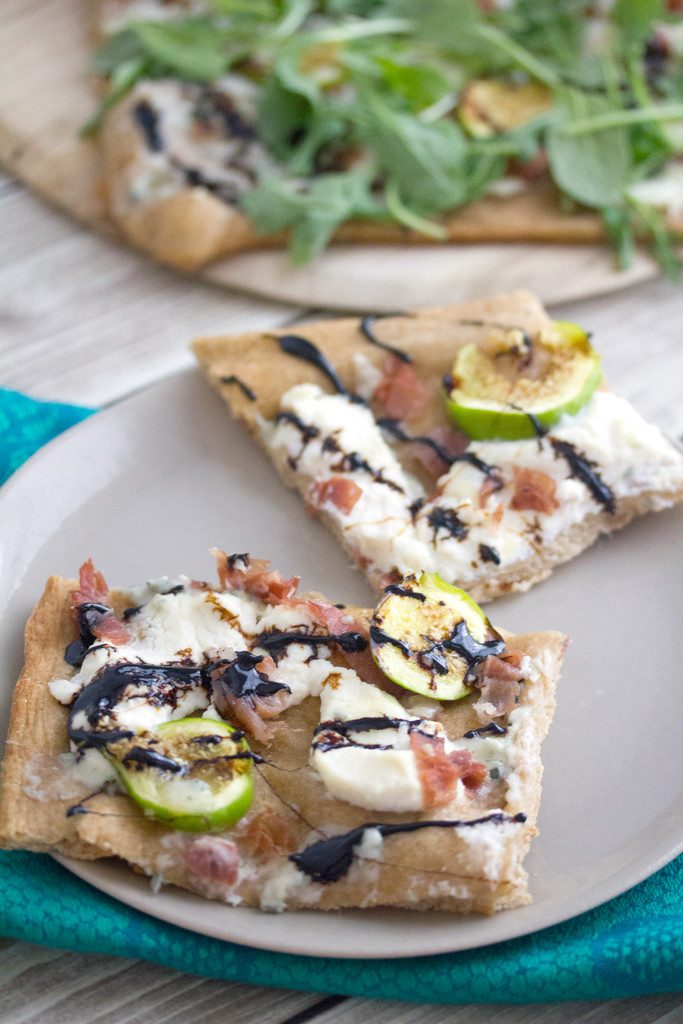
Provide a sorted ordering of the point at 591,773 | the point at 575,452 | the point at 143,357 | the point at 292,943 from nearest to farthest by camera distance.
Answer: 1. the point at 292,943
2. the point at 591,773
3. the point at 575,452
4. the point at 143,357

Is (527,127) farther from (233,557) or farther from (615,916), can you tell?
(615,916)

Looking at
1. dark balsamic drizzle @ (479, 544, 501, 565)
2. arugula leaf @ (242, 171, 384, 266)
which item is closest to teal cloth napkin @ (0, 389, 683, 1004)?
dark balsamic drizzle @ (479, 544, 501, 565)

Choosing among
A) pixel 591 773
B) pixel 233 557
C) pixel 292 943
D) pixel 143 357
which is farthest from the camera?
pixel 143 357

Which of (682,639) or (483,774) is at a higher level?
(483,774)

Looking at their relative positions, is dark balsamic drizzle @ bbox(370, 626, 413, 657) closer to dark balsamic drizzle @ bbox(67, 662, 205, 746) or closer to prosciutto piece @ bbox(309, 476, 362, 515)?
Result: dark balsamic drizzle @ bbox(67, 662, 205, 746)

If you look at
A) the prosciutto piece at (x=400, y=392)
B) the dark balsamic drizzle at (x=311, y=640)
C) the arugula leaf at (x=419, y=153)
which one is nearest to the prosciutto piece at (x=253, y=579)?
the dark balsamic drizzle at (x=311, y=640)

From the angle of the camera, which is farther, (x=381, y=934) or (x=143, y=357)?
(x=143, y=357)

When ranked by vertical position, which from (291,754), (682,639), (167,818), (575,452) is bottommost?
(682,639)

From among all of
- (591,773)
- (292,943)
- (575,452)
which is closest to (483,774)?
(591,773)
